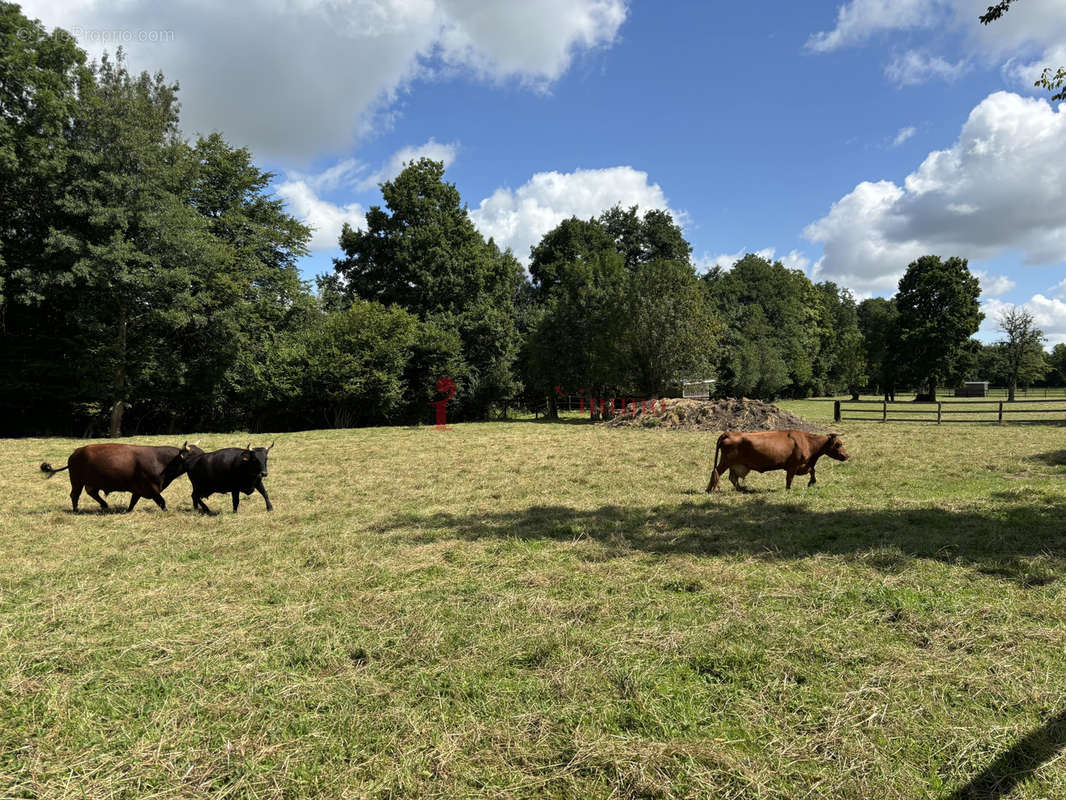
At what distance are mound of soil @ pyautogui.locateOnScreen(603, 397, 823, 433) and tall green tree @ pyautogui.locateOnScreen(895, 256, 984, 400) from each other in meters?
34.0

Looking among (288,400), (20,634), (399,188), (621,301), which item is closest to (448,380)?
(288,400)

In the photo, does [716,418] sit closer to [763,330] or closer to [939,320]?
[763,330]

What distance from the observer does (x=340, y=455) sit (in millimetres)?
16125

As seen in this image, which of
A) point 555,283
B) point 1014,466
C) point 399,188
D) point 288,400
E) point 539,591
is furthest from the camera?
point 555,283

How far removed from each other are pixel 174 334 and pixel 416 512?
23315 mm

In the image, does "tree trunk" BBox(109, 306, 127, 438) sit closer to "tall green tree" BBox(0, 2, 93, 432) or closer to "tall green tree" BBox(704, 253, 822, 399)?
"tall green tree" BBox(0, 2, 93, 432)

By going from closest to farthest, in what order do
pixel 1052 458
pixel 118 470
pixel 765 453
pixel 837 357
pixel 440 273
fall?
pixel 118 470 → pixel 765 453 → pixel 1052 458 → pixel 440 273 → pixel 837 357

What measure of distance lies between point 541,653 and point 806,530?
4692 millimetres

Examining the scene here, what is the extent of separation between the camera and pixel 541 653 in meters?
3.81

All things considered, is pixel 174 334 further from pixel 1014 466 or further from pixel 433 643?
pixel 1014 466

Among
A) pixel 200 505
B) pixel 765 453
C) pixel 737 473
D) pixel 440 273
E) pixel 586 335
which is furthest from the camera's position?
pixel 440 273

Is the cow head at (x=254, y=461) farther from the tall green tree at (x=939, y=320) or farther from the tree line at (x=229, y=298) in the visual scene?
the tall green tree at (x=939, y=320)

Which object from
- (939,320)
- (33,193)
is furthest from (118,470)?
(939,320)

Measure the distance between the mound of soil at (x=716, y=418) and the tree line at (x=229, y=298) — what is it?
12.3 feet
